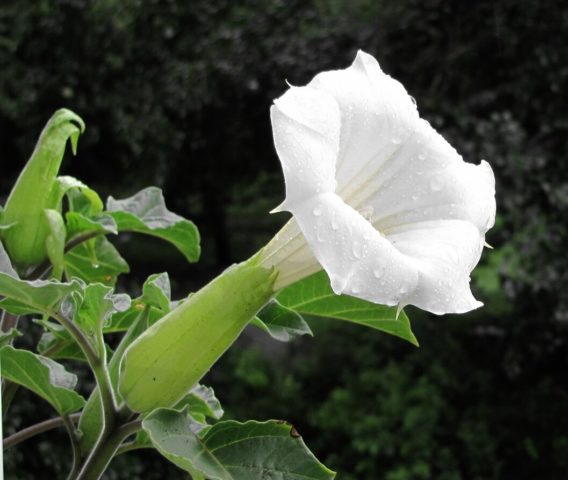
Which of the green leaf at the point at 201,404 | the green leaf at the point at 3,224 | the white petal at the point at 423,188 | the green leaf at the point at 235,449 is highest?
the white petal at the point at 423,188

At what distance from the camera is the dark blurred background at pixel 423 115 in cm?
260

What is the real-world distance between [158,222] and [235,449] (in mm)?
303

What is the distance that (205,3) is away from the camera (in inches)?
120

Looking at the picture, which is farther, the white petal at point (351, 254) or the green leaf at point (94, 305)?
the green leaf at point (94, 305)

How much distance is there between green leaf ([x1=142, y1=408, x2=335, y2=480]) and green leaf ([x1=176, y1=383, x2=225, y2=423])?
2.8 inches

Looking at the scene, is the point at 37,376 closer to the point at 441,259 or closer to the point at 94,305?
the point at 94,305

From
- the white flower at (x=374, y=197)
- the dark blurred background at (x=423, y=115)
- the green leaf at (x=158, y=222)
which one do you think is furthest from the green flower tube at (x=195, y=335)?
the dark blurred background at (x=423, y=115)

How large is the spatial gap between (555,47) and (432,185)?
2222 millimetres

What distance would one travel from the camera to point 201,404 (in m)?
0.66

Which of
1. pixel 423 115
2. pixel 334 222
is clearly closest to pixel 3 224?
pixel 334 222

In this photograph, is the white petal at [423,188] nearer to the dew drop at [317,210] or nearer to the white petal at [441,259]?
the white petal at [441,259]

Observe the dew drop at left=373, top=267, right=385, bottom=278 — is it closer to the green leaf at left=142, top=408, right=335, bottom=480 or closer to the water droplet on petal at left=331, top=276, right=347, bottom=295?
the water droplet on petal at left=331, top=276, right=347, bottom=295

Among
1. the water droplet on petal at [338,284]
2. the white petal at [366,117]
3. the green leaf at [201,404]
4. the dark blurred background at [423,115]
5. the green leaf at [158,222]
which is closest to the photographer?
the water droplet on petal at [338,284]

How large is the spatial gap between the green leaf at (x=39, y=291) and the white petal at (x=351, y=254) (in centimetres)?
17
